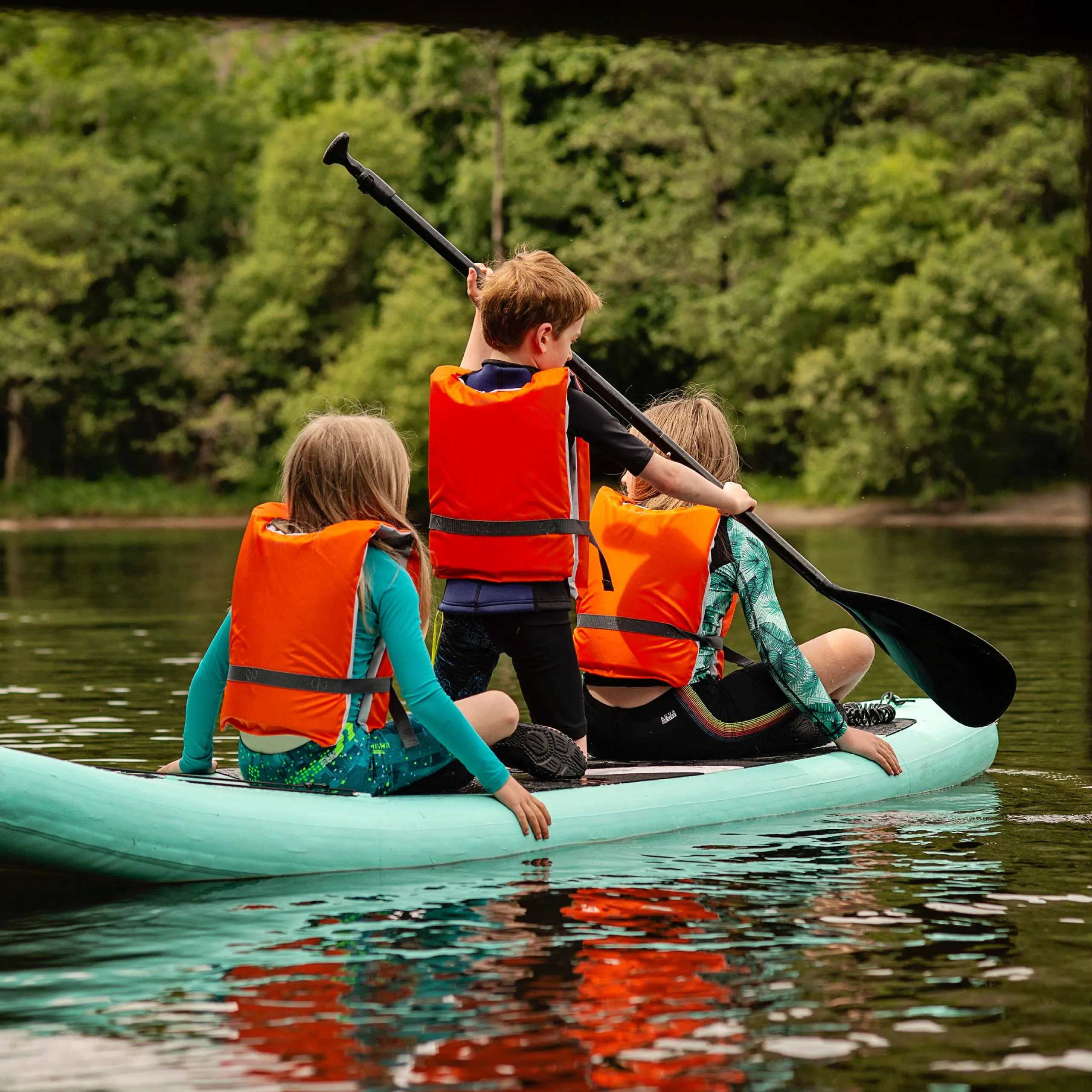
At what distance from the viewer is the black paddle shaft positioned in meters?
4.64

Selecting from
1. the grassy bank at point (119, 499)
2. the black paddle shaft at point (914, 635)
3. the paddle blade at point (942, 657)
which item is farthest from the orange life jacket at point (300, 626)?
the grassy bank at point (119, 499)

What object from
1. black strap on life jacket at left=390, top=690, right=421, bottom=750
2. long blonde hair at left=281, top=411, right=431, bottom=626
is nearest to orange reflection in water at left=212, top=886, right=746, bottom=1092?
black strap on life jacket at left=390, top=690, right=421, bottom=750

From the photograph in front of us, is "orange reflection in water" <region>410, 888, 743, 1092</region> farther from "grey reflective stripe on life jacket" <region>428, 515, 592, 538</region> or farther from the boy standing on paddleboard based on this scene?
"grey reflective stripe on life jacket" <region>428, 515, 592, 538</region>

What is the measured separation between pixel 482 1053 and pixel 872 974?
76 cm

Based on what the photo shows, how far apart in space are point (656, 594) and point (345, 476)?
3.14 ft

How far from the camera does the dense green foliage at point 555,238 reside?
25969 mm

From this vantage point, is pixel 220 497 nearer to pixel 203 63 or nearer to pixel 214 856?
pixel 203 63

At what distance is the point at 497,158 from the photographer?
29656 mm

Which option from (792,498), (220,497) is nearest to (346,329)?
(220,497)

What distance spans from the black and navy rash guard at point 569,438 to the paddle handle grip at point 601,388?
0.43m

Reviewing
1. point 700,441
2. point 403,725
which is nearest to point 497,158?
point 700,441

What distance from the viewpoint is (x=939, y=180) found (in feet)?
88.7

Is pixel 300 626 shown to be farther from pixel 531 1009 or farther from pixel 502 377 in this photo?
pixel 531 1009

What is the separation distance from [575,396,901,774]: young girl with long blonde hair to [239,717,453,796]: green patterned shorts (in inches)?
24.7
